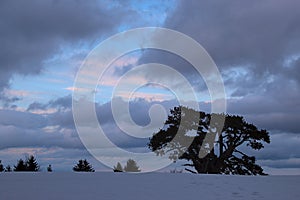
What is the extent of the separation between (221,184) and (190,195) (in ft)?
Result: 4.87

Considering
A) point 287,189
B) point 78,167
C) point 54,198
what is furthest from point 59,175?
point 78,167

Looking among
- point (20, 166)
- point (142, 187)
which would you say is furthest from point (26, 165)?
point (142, 187)

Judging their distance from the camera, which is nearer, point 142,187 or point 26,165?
point 142,187

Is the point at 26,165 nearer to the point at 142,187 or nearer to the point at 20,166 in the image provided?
the point at 20,166

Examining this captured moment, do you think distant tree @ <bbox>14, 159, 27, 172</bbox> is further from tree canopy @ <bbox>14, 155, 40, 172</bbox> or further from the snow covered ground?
the snow covered ground

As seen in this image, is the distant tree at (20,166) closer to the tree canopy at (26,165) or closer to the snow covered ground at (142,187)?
the tree canopy at (26,165)

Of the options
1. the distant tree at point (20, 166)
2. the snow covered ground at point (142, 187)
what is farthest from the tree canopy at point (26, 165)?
the snow covered ground at point (142, 187)

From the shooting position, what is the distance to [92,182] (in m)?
8.92

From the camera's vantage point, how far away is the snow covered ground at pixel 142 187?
7637 millimetres

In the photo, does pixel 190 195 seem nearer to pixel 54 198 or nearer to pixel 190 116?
pixel 54 198

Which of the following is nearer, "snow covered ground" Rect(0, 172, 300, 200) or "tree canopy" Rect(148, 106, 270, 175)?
"snow covered ground" Rect(0, 172, 300, 200)

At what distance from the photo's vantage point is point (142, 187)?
8.49 metres

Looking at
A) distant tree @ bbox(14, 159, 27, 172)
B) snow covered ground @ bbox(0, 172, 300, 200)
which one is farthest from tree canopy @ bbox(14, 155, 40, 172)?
snow covered ground @ bbox(0, 172, 300, 200)

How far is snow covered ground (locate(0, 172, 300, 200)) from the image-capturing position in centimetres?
764
